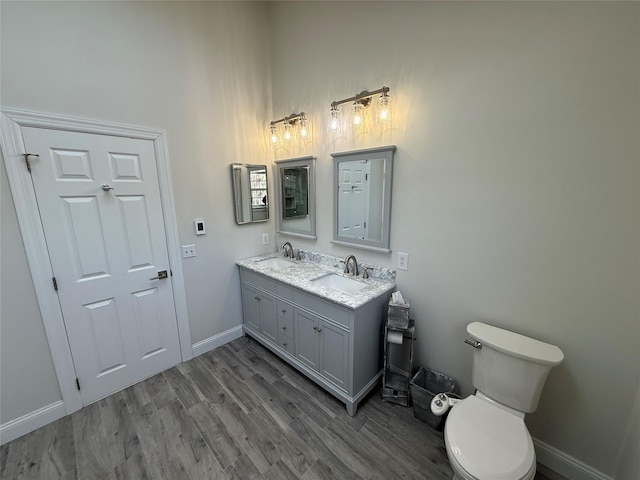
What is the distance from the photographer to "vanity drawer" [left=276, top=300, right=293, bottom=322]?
2.15m

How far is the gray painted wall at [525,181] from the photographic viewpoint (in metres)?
1.18

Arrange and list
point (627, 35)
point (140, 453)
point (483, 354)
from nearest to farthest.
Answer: point (627, 35), point (483, 354), point (140, 453)

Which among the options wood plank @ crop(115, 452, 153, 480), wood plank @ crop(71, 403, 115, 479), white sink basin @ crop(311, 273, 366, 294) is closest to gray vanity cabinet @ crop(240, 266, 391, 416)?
white sink basin @ crop(311, 273, 366, 294)

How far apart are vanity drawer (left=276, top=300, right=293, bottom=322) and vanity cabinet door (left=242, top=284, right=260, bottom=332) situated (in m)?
0.33

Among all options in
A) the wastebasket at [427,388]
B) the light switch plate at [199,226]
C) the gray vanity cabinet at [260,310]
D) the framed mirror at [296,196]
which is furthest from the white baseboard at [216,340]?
the wastebasket at [427,388]

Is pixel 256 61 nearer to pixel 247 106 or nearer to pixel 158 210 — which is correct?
pixel 247 106

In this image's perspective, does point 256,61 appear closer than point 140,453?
No

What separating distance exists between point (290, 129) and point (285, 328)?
1907 mm

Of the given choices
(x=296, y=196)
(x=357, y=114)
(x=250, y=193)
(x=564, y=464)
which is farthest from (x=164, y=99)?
(x=564, y=464)

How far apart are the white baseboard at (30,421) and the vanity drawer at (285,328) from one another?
1.61 meters

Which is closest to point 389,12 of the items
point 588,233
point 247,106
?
point 247,106

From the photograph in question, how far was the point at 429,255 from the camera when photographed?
1.83m

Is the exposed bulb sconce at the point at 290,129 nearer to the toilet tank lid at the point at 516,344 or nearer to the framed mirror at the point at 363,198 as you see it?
the framed mirror at the point at 363,198

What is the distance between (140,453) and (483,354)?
7.10 feet
